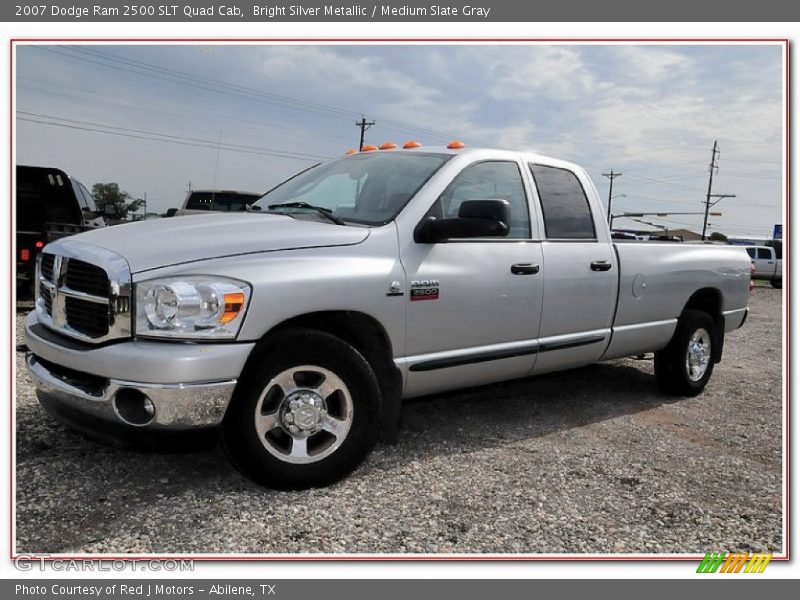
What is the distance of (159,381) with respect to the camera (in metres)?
2.92

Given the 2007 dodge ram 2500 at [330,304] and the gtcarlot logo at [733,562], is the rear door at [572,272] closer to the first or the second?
the 2007 dodge ram 2500 at [330,304]

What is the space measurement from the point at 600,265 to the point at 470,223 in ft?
4.95

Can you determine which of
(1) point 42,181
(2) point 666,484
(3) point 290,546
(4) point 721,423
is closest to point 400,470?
(3) point 290,546

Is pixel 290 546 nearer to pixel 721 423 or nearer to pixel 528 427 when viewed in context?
pixel 528 427

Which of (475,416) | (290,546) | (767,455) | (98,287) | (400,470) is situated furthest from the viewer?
(475,416)

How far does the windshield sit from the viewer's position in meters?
3.87

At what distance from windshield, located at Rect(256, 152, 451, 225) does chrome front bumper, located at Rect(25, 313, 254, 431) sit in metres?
1.21

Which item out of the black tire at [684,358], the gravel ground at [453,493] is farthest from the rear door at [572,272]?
the black tire at [684,358]

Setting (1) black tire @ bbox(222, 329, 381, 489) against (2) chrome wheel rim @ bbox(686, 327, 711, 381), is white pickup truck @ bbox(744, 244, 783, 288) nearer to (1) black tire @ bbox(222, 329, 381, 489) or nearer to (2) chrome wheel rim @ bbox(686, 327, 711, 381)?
(2) chrome wheel rim @ bbox(686, 327, 711, 381)

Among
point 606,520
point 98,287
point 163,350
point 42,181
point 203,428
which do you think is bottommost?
point 606,520

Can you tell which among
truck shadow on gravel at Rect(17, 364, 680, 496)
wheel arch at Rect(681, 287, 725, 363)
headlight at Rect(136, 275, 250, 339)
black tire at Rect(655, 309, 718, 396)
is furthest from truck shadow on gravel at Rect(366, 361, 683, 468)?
headlight at Rect(136, 275, 250, 339)

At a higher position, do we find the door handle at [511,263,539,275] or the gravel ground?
the door handle at [511,263,539,275]

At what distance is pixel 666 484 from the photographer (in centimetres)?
381
